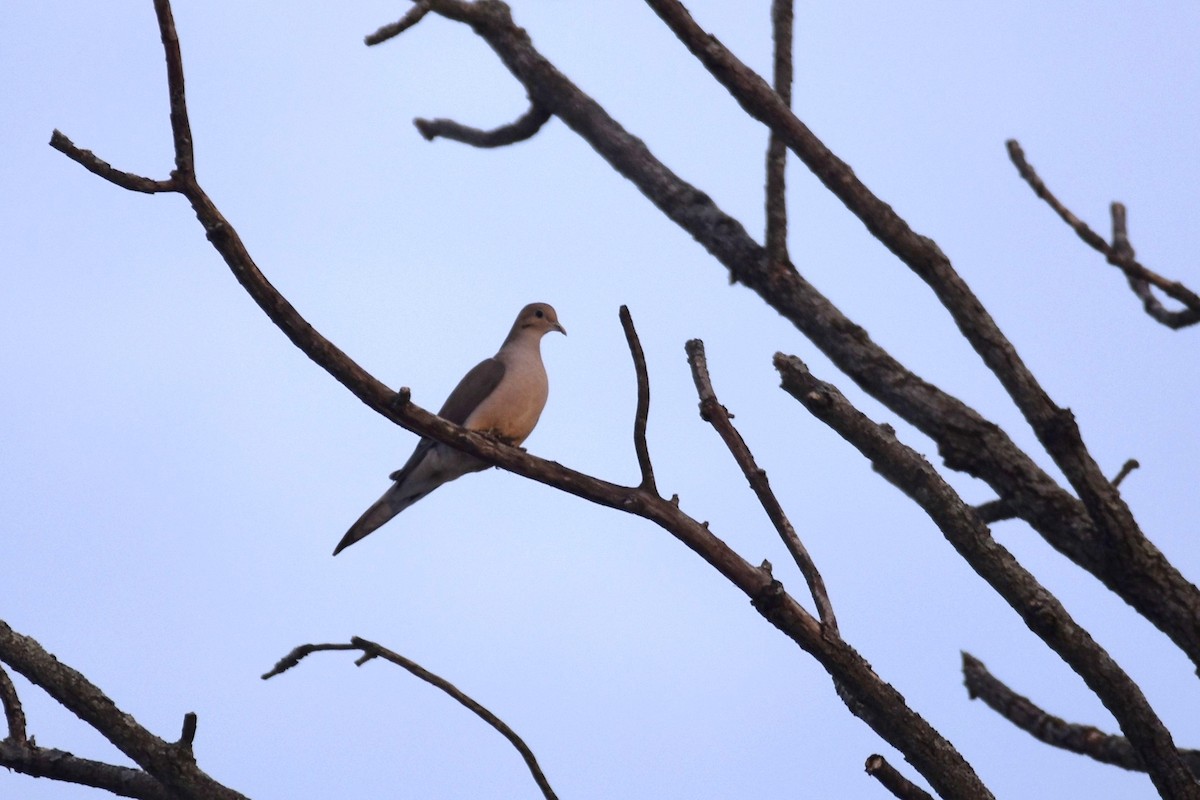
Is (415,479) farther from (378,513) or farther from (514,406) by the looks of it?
(514,406)

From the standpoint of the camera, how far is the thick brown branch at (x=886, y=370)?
3.17 meters

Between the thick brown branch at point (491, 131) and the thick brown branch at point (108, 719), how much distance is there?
2098 mm

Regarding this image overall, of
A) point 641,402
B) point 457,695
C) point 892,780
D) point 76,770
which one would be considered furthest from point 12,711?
point 892,780

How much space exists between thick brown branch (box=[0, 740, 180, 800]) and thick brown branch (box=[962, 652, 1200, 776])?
2.37 metres

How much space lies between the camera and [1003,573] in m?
3.30

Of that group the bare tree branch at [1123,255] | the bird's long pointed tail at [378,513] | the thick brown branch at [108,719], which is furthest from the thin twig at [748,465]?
the bird's long pointed tail at [378,513]

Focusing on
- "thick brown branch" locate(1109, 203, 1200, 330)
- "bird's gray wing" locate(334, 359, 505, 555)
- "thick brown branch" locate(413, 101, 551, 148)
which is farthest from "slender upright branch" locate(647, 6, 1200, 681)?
"bird's gray wing" locate(334, 359, 505, 555)

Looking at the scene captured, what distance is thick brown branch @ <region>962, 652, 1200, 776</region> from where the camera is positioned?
3.46m

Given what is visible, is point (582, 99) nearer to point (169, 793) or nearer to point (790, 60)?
point (790, 60)

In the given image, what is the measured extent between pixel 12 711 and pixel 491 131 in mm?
2387

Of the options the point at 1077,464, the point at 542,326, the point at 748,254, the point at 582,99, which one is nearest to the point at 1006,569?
the point at 1077,464

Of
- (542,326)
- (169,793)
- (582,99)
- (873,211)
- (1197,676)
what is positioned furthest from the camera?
(542,326)

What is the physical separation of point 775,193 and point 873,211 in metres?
0.41

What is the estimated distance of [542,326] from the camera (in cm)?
760
